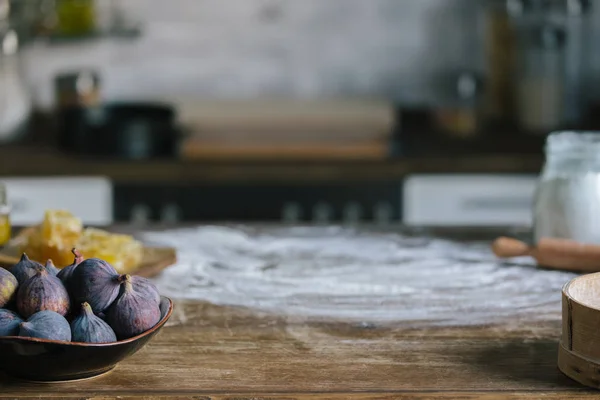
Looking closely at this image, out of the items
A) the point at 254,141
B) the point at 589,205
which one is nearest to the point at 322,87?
the point at 254,141

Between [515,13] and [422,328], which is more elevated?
[515,13]

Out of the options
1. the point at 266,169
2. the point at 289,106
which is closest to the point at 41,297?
the point at 266,169

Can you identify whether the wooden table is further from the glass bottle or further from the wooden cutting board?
the glass bottle

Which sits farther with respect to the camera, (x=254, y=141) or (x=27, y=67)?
(x=27, y=67)

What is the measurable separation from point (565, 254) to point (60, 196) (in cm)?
169

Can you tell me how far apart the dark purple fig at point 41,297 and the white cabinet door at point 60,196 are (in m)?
1.75

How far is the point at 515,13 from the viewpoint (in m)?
3.30

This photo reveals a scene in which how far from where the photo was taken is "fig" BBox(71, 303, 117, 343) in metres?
1.10

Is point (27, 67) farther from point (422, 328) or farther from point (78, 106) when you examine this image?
point (422, 328)

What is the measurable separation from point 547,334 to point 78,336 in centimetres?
63

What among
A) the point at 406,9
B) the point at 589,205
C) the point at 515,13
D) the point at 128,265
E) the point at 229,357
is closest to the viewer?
the point at 229,357

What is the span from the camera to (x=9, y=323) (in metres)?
1.11

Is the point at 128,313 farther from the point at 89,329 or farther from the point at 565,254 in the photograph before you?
the point at 565,254

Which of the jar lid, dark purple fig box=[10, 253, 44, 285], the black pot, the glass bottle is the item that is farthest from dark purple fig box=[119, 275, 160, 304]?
the glass bottle
